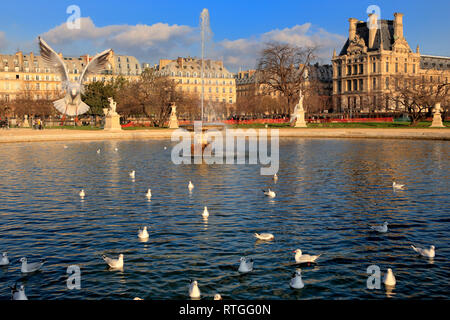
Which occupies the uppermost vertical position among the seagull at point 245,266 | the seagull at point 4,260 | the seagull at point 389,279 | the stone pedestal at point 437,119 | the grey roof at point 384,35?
the grey roof at point 384,35

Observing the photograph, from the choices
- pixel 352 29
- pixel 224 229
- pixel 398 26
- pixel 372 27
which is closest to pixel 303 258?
pixel 224 229

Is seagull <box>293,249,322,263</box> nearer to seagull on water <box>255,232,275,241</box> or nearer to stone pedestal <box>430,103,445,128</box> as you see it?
seagull on water <box>255,232,275,241</box>

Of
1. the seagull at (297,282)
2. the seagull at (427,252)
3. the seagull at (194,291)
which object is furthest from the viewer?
the seagull at (427,252)

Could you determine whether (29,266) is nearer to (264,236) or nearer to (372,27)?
(264,236)

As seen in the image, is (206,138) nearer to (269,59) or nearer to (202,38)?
(202,38)

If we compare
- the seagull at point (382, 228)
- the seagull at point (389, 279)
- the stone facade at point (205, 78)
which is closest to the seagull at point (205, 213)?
the seagull at point (382, 228)

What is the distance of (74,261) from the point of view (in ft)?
36.3

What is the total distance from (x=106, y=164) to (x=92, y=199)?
10.8 metres

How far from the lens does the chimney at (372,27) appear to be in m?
136

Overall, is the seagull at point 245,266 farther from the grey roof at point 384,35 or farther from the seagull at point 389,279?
the grey roof at point 384,35

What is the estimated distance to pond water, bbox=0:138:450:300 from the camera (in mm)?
9727

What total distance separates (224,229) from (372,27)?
443 ft
